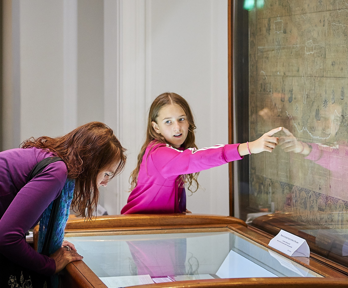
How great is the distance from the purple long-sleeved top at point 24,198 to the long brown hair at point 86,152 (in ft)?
0.17

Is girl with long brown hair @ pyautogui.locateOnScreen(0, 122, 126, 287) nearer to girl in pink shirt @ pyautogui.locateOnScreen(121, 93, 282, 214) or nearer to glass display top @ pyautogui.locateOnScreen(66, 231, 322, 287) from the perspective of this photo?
glass display top @ pyautogui.locateOnScreen(66, 231, 322, 287)

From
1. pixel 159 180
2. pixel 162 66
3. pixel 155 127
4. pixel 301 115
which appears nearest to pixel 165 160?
pixel 159 180

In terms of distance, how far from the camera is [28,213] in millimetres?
1135

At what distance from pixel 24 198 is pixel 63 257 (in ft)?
0.88

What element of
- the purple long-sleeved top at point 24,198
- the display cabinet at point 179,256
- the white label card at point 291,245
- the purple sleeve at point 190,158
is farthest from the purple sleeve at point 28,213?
the white label card at point 291,245

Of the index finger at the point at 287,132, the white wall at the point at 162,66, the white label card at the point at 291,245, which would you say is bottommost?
the white label card at the point at 291,245

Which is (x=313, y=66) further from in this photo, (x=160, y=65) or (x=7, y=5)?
(x=7, y=5)

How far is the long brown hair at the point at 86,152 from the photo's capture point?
4.24 ft

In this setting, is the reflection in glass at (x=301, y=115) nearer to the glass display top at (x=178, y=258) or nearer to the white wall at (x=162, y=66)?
the glass display top at (x=178, y=258)

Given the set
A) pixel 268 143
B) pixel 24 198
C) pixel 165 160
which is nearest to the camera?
pixel 24 198

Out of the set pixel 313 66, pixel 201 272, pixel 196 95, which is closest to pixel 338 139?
pixel 313 66

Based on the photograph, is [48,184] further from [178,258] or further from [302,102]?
[302,102]

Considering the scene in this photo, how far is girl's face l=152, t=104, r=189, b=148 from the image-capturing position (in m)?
2.01

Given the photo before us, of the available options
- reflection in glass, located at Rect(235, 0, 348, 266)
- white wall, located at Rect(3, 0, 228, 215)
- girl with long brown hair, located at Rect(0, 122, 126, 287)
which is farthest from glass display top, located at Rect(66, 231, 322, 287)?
white wall, located at Rect(3, 0, 228, 215)
